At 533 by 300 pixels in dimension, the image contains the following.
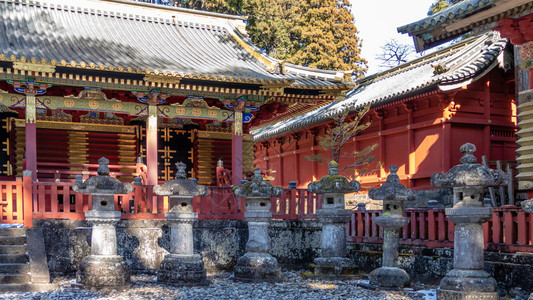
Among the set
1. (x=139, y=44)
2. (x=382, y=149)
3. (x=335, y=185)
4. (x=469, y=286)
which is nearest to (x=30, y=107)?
(x=139, y=44)

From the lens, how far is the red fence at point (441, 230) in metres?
10.2

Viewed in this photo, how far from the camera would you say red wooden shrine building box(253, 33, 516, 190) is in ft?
63.3

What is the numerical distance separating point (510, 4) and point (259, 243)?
271 inches

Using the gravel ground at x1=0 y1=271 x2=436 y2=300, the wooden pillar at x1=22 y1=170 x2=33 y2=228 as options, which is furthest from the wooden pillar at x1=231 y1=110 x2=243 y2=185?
the wooden pillar at x1=22 y1=170 x2=33 y2=228

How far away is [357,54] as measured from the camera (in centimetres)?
3459

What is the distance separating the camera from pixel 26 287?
11320mm

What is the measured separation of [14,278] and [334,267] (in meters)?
6.53

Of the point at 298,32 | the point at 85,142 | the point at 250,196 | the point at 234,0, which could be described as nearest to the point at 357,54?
the point at 298,32

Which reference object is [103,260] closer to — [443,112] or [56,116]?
[56,116]

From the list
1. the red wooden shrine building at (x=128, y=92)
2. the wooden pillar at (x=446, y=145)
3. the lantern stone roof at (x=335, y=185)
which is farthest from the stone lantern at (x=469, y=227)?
the wooden pillar at (x=446, y=145)

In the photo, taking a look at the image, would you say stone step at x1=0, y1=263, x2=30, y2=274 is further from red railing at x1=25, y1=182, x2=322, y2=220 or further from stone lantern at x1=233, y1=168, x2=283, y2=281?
stone lantern at x1=233, y1=168, x2=283, y2=281

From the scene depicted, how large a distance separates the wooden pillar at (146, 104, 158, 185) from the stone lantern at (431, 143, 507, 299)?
903 cm

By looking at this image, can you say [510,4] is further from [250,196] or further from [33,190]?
[33,190]

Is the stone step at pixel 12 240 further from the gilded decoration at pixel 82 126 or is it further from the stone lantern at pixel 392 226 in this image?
the stone lantern at pixel 392 226
